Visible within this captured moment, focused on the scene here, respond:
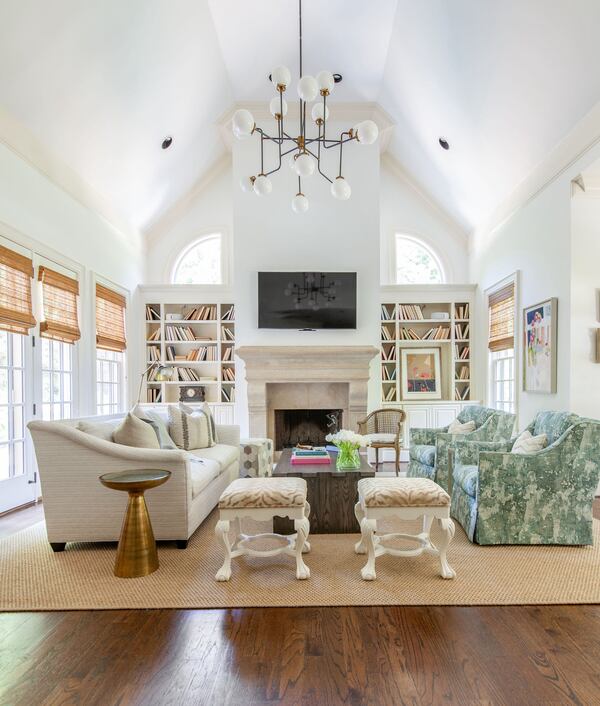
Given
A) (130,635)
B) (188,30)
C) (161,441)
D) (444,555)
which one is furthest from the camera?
(188,30)

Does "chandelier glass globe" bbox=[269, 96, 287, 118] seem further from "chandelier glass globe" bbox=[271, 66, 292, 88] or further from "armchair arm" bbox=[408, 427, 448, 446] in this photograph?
"armchair arm" bbox=[408, 427, 448, 446]

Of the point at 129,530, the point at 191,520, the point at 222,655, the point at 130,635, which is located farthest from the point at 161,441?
the point at 222,655

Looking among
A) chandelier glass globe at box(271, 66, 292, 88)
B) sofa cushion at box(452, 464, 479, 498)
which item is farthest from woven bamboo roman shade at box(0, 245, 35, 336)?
sofa cushion at box(452, 464, 479, 498)

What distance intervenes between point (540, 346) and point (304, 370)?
2.67m

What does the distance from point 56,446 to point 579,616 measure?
2.94 metres

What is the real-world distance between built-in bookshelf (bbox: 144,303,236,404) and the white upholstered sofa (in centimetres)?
366

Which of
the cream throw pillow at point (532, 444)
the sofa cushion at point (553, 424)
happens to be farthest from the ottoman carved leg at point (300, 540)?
the sofa cushion at point (553, 424)

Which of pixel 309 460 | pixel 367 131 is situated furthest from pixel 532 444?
pixel 367 131

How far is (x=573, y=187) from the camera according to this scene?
4.02m

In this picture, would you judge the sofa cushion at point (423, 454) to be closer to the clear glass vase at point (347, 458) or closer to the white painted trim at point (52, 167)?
the clear glass vase at point (347, 458)

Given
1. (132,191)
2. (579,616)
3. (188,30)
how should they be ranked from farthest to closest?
(132,191) → (188,30) → (579,616)

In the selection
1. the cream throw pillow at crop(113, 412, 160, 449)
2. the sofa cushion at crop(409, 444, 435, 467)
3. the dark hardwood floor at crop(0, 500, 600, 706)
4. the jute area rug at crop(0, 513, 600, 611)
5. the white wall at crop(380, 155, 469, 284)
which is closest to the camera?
the dark hardwood floor at crop(0, 500, 600, 706)

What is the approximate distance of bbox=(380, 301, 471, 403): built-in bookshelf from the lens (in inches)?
261

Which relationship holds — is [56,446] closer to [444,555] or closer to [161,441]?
[161,441]
